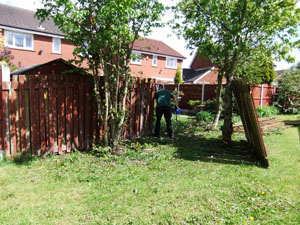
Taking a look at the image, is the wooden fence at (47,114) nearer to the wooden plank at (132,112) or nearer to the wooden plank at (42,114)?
the wooden plank at (42,114)

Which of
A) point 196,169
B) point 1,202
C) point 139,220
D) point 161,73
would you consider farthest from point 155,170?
point 161,73

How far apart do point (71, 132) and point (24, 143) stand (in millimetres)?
Answer: 1068

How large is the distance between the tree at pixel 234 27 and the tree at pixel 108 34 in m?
2.83

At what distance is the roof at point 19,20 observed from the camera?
19.2 m

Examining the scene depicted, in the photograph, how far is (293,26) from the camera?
7.31 m

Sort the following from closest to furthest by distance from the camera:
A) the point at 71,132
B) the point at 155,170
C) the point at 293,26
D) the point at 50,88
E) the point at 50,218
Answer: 1. the point at 50,218
2. the point at 155,170
3. the point at 50,88
4. the point at 71,132
5. the point at 293,26

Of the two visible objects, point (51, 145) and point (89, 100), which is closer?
point (51, 145)

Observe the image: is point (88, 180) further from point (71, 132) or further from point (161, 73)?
point (161, 73)

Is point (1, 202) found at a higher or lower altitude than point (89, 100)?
lower

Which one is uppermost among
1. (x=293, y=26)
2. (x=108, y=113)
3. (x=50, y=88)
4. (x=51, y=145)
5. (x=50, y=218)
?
(x=293, y=26)

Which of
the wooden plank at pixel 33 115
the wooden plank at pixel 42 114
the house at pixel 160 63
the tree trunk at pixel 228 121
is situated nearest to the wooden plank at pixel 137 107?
the tree trunk at pixel 228 121

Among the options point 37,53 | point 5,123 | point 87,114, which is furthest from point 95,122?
point 37,53

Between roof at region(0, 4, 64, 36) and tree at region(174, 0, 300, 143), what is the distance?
16589 mm

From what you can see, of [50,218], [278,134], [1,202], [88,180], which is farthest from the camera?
[278,134]
